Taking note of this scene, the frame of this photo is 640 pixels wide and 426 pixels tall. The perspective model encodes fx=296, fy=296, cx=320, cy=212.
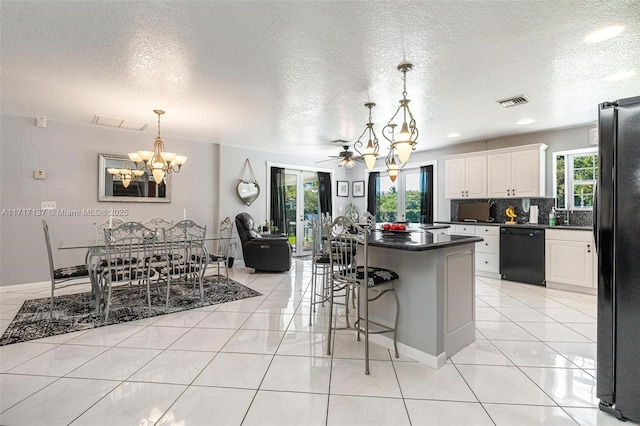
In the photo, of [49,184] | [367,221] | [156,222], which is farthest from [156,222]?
[367,221]

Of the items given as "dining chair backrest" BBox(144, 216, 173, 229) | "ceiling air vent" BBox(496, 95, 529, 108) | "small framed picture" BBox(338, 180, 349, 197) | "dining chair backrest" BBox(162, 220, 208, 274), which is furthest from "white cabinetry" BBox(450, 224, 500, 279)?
"dining chair backrest" BBox(144, 216, 173, 229)

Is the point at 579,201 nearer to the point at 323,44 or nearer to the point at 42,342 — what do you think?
the point at 323,44

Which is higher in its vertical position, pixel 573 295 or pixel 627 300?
pixel 627 300

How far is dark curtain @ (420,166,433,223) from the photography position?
6.58 metres

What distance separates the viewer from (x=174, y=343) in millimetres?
2594

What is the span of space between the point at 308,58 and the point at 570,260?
4.49 metres

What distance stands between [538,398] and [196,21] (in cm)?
336

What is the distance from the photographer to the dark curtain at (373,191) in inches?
304

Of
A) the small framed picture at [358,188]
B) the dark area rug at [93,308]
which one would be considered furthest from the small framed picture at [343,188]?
the dark area rug at [93,308]

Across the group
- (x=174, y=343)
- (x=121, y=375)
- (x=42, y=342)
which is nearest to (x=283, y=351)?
(x=174, y=343)

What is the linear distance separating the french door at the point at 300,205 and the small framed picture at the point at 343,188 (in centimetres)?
70

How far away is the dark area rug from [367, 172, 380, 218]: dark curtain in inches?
169

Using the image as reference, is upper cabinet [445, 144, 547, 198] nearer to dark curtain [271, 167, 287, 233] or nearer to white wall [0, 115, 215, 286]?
dark curtain [271, 167, 287, 233]

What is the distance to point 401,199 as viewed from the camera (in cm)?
720
